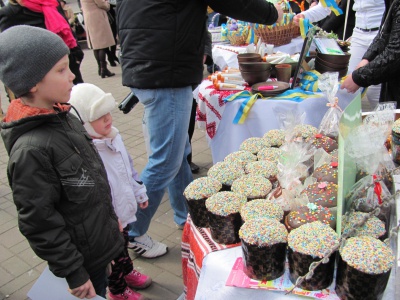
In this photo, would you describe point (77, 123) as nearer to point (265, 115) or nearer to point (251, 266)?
point (251, 266)

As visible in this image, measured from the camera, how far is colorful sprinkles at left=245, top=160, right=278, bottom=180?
5.16ft

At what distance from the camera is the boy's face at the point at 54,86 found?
134 cm

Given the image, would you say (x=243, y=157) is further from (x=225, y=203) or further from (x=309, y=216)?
(x=309, y=216)

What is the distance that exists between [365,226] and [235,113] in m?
1.67

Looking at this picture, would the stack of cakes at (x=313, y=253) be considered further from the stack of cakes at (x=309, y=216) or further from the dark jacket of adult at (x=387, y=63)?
the dark jacket of adult at (x=387, y=63)

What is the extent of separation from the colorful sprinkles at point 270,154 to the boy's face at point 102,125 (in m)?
0.75

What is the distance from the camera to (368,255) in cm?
99

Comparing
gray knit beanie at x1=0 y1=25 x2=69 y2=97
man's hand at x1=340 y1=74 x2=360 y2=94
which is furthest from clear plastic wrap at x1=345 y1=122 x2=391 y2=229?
man's hand at x1=340 y1=74 x2=360 y2=94

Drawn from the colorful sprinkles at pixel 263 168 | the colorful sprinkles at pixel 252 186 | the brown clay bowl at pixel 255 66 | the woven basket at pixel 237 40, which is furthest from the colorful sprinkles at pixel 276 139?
the woven basket at pixel 237 40

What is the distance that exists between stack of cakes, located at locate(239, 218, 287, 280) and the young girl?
957 mm

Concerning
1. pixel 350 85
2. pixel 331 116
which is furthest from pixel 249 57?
pixel 331 116

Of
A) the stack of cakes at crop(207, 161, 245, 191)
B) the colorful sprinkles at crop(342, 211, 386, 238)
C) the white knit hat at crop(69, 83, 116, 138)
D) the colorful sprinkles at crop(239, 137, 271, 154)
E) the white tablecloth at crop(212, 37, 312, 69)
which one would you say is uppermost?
the white knit hat at crop(69, 83, 116, 138)

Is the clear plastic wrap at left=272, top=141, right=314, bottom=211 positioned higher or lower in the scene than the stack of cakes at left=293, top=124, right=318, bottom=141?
higher

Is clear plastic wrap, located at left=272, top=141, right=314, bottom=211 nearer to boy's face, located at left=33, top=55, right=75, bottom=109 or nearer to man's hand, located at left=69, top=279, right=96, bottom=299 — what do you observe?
man's hand, located at left=69, top=279, right=96, bottom=299
